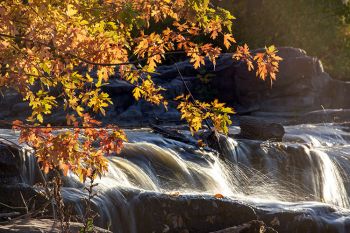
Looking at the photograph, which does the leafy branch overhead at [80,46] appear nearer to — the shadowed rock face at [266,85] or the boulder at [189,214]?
the boulder at [189,214]

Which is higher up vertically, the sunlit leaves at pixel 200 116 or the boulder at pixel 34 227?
the sunlit leaves at pixel 200 116

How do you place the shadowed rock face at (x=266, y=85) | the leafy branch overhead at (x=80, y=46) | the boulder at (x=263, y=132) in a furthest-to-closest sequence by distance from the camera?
the shadowed rock face at (x=266, y=85) < the boulder at (x=263, y=132) < the leafy branch overhead at (x=80, y=46)

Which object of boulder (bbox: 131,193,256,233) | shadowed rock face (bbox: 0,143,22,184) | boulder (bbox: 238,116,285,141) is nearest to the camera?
boulder (bbox: 131,193,256,233)

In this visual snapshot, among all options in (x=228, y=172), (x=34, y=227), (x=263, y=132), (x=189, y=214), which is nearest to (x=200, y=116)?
(x=189, y=214)

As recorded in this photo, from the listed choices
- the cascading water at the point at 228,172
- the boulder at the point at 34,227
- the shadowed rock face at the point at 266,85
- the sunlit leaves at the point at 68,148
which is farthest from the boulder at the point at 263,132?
the boulder at the point at 34,227

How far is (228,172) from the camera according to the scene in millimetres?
15047

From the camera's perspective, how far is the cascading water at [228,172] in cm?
1075

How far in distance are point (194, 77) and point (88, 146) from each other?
787 inches

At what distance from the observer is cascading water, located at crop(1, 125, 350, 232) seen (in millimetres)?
10750

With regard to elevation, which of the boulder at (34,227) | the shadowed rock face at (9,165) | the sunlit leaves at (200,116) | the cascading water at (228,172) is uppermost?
the sunlit leaves at (200,116)

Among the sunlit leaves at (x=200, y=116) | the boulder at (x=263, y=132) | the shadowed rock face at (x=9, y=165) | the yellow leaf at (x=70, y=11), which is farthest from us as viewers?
the boulder at (x=263, y=132)

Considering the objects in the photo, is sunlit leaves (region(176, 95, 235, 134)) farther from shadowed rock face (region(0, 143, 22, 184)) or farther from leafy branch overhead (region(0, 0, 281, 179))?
shadowed rock face (region(0, 143, 22, 184))

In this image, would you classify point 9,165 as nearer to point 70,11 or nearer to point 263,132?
point 70,11

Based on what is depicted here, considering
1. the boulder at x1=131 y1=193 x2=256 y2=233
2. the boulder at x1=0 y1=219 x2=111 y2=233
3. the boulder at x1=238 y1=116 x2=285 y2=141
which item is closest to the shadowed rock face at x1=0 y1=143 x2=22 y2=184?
the boulder at x1=131 y1=193 x2=256 y2=233
